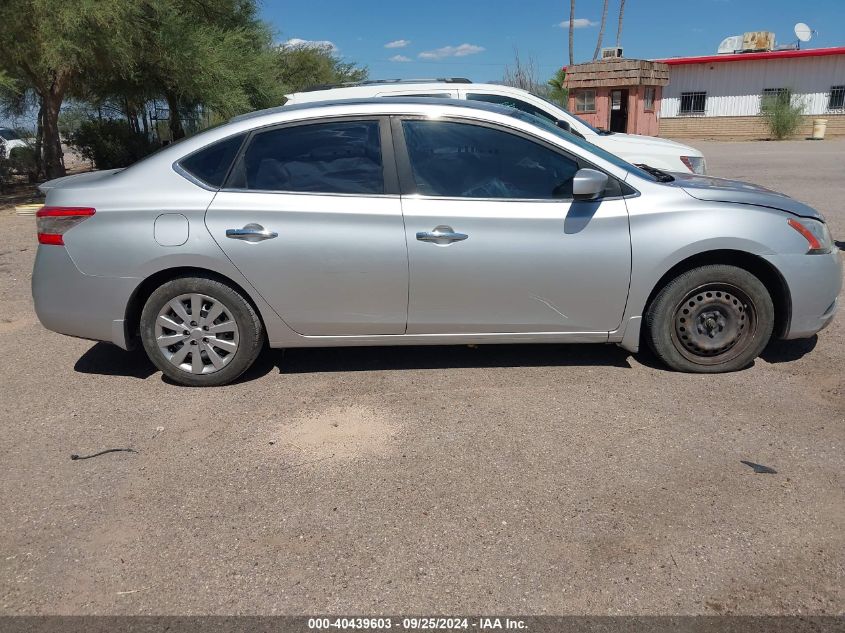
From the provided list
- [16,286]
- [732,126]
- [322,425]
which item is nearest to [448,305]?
[322,425]

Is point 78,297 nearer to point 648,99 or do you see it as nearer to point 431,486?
point 431,486

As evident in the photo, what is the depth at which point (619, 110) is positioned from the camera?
3161cm

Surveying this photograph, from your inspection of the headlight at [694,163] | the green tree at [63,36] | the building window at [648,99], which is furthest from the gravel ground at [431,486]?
the building window at [648,99]

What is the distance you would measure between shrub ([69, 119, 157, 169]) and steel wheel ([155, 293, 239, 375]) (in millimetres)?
17078

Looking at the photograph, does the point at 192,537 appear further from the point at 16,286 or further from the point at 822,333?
the point at 16,286

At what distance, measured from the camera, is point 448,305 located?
4.57 meters

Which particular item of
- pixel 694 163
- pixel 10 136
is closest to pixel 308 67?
pixel 10 136

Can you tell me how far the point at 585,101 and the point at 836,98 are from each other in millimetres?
14030

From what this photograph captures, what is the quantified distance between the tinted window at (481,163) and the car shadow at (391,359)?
4.05ft

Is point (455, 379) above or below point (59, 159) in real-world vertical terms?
below

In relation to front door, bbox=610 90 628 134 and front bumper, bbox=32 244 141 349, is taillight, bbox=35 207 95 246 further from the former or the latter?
front door, bbox=610 90 628 134

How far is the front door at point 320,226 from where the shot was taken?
4.48m

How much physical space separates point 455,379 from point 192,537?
2.13m

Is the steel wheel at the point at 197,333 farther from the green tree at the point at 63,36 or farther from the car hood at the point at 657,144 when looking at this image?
the green tree at the point at 63,36
